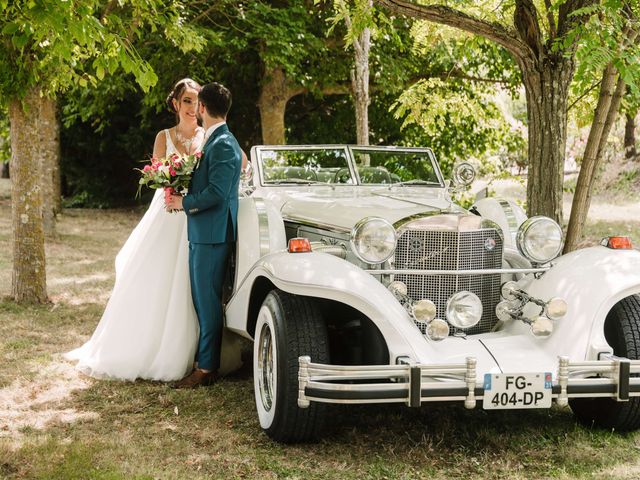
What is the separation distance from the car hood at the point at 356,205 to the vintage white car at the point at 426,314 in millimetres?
20

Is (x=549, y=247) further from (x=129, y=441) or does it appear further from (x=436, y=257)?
(x=129, y=441)

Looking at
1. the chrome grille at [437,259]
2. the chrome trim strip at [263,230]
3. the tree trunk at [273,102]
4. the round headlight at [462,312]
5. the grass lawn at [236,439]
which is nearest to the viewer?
the grass lawn at [236,439]

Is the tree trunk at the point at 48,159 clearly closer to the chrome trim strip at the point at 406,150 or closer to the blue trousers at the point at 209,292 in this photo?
the chrome trim strip at the point at 406,150

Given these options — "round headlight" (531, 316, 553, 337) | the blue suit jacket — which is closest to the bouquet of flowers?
the blue suit jacket

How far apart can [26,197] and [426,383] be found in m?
5.36

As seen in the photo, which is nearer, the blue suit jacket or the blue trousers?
the blue suit jacket

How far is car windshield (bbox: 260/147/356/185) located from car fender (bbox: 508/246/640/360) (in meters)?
2.03

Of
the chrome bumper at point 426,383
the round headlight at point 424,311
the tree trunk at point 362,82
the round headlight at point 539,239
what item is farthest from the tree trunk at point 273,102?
the chrome bumper at point 426,383

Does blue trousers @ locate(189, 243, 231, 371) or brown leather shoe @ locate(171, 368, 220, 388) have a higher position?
blue trousers @ locate(189, 243, 231, 371)

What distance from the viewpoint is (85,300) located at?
8.47 metres

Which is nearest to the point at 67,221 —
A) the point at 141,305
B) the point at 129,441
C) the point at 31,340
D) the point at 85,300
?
the point at 85,300

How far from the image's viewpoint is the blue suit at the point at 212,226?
507 cm

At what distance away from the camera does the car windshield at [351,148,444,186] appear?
6.04 m

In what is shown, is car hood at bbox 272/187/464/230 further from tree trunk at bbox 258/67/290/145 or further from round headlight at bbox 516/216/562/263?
tree trunk at bbox 258/67/290/145
